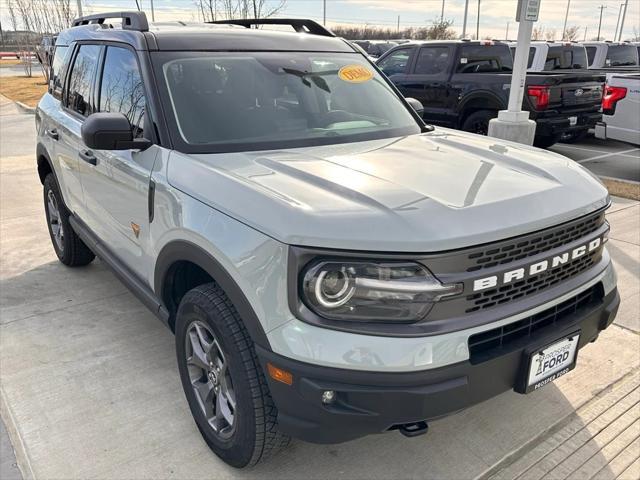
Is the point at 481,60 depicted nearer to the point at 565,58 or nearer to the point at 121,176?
the point at 565,58

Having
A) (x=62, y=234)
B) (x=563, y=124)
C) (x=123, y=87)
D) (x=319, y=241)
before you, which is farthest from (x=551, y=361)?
(x=563, y=124)

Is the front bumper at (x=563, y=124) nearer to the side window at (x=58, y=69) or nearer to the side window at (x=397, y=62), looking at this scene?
the side window at (x=397, y=62)

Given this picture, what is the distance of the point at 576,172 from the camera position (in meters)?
2.67

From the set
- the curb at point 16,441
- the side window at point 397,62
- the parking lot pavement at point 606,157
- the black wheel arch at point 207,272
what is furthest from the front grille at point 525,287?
the side window at point 397,62

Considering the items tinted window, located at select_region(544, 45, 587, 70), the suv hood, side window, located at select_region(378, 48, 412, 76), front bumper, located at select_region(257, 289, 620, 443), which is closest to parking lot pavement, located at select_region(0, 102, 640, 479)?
front bumper, located at select_region(257, 289, 620, 443)

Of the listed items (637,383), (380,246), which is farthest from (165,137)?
(637,383)

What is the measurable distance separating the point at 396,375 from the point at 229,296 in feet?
2.32

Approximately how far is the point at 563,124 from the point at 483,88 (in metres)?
1.38

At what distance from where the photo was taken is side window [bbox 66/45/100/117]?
148 inches

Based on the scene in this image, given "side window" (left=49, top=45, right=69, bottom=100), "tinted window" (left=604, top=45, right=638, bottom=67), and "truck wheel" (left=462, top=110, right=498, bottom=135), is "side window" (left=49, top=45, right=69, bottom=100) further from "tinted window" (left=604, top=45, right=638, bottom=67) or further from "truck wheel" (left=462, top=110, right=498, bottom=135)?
"tinted window" (left=604, top=45, right=638, bottom=67)

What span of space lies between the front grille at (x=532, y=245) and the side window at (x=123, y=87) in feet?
6.10

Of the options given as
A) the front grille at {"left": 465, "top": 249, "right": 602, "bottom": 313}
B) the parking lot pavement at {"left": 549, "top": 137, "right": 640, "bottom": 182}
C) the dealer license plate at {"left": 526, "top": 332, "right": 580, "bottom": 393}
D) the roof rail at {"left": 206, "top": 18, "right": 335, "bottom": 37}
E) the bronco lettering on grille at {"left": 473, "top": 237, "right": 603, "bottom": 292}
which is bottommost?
the parking lot pavement at {"left": 549, "top": 137, "right": 640, "bottom": 182}

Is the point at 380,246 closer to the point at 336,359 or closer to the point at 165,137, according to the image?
the point at 336,359

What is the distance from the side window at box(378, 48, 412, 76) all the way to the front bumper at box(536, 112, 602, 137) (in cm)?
269
